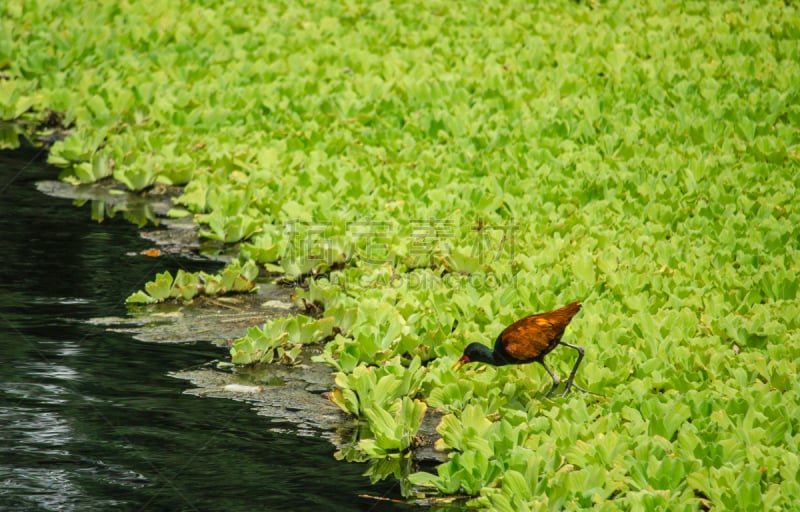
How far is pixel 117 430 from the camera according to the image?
4832 mm

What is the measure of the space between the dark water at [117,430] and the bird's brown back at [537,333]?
32.4 inches

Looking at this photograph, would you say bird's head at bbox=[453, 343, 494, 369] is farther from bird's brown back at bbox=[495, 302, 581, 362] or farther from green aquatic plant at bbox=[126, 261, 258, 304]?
green aquatic plant at bbox=[126, 261, 258, 304]

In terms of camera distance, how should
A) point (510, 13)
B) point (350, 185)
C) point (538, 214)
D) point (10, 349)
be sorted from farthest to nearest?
point (510, 13) → point (350, 185) → point (538, 214) → point (10, 349)

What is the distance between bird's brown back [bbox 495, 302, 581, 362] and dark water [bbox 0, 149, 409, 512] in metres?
0.82

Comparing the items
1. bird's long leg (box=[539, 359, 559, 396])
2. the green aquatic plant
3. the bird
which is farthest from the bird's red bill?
the green aquatic plant

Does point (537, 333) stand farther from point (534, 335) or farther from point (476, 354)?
point (476, 354)

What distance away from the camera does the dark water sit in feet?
14.3

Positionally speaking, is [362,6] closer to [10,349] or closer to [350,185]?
[350,185]

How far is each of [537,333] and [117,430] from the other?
1.77 m

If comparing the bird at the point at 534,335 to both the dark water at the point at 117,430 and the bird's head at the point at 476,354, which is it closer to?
the bird's head at the point at 476,354

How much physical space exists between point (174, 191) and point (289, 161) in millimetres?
858

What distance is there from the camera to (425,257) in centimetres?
679

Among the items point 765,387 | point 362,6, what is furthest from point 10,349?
point 362,6

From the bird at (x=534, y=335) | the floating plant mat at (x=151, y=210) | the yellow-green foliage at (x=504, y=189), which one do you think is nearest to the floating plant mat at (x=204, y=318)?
the yellow-green foliage at (x=504, y=189)
